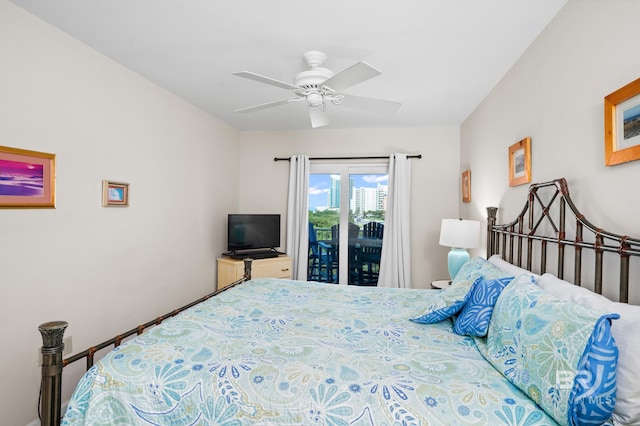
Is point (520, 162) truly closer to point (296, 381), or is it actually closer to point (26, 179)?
point (296, 381)

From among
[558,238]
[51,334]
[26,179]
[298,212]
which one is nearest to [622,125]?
[558,238]

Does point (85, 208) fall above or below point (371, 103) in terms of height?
below

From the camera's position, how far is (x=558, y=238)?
73.2 inches

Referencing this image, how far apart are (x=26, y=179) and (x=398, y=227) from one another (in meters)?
3.76

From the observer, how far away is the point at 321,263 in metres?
4.95

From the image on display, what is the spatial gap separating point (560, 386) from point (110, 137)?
3.10 m

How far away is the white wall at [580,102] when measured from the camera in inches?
56.2

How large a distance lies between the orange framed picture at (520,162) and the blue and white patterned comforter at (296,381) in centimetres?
129

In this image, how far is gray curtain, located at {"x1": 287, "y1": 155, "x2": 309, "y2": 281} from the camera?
4.77 m

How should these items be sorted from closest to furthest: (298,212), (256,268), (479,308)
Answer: (479,308) < (256,268) < (298,212)

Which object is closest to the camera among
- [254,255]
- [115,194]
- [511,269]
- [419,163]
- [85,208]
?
[511,269]

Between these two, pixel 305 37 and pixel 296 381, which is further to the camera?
pixel 305 37

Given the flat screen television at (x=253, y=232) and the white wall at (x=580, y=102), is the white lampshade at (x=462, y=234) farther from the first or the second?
the flat screen television at (x=253, y=232)

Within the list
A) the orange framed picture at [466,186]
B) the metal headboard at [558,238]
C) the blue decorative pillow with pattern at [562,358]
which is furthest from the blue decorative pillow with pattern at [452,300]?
the orange framed picture at [466,186]
